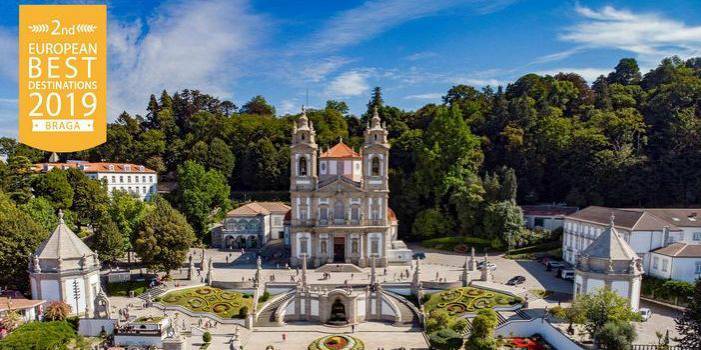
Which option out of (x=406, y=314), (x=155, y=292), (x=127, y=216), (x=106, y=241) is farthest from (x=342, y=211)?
(x=127, y=216)

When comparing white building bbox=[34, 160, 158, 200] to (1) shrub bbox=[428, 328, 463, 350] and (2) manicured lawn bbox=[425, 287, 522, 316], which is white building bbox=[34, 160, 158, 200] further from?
(1) shrub bbox=[428, 328, 463, 350]

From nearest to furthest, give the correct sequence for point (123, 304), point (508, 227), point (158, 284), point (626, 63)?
point (123, 304), point (158, 284), point (508, 227), point (626, 63)

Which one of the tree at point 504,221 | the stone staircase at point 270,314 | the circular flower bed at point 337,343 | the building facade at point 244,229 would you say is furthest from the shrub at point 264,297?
the tree at point 504,221

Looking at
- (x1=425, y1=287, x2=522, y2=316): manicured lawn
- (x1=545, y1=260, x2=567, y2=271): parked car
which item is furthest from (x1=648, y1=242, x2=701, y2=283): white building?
(x1=425, y1=287, x2=522, y2=316): manicured lawn

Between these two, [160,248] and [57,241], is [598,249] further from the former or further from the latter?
[57,241]

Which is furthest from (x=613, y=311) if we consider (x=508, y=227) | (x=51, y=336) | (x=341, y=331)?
(x=51, y=336)

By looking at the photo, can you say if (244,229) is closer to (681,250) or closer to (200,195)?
(200,195)
